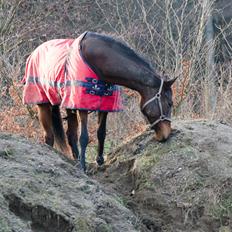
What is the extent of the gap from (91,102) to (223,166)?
1368mm

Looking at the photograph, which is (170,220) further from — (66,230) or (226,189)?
(66,230)

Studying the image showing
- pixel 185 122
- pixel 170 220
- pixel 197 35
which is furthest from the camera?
pixel 197 35

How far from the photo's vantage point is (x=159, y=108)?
692 centimetres

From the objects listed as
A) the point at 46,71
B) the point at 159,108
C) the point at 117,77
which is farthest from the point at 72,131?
the point at 159,108

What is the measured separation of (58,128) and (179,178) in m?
2.01

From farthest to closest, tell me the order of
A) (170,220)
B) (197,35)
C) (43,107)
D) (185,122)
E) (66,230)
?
(197,35) → (43,107) → (185,122) → (170,220) → (66,230)

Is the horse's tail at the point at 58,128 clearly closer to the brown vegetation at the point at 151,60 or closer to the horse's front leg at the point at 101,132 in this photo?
the horse's front leg at the point at 101,132

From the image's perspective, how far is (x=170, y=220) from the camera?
6.12 metres

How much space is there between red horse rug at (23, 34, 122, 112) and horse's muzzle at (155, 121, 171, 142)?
51 centimetres

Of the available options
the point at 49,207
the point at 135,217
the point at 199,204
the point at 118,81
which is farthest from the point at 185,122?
the point at 49,207

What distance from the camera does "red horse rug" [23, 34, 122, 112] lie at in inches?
268

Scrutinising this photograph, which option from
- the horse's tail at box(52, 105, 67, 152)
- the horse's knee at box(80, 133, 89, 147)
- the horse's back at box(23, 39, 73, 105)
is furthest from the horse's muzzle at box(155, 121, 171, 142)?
the horse's tail at box(52, 105, 67, 152)

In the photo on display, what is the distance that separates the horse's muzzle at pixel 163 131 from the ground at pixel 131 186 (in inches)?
2.6

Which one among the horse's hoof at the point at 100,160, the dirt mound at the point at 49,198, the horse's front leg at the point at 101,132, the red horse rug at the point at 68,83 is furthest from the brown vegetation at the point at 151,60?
the dirt mound at the point at 49,198
